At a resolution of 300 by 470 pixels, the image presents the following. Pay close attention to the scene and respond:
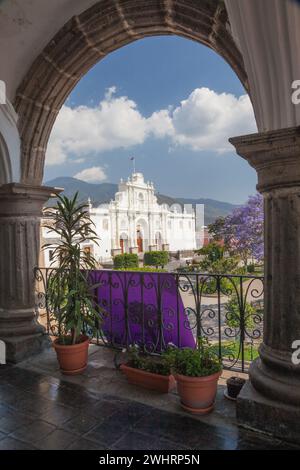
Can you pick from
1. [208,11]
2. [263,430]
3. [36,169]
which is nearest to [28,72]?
[36,169]

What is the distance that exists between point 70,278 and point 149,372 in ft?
3.28

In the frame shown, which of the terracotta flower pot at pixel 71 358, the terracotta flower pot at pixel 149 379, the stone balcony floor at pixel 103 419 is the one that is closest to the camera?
the stone balcony floor at pixel 103 419

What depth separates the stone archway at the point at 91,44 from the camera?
2367mm

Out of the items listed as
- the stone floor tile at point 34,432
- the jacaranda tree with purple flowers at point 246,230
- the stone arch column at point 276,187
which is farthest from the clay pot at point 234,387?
the jacaranda tree with purple flowers at point 246,230

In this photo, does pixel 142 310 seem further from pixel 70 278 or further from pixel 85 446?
pixel 85 446

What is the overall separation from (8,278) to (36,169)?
1124mm

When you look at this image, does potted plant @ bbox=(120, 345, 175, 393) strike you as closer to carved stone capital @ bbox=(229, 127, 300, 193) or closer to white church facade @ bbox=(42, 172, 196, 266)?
carved stone capital @ bbox=(229, 127, 300, 193)

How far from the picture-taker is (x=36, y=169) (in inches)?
130

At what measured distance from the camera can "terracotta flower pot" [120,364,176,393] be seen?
2.30 metres

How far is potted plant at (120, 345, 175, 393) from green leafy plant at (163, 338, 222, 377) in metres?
0.12

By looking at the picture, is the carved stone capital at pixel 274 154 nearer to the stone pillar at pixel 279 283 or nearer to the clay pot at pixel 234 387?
the stone pillar at pixel 279 283

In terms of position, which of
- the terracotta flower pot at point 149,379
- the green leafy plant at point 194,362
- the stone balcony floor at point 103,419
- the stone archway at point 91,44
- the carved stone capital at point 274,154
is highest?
the stone archway at point 91,44

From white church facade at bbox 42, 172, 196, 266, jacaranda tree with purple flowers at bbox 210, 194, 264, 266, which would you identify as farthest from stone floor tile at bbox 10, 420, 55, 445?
white church facade at bbox 42, 172, 196, 266

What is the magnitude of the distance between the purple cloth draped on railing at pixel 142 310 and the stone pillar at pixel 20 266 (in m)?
0.65
